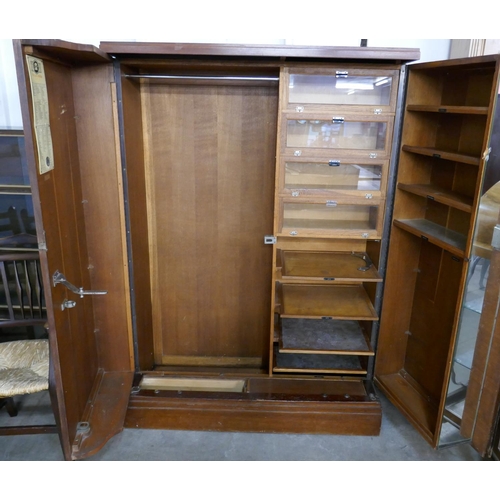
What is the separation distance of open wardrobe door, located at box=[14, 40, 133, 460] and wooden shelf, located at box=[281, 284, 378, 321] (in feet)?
3.01

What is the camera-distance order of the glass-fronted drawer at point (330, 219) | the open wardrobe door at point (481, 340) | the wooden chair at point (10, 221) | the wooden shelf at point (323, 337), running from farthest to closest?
the wooden chair at point (10, 221) < the wooden shelf at point (323, 337) < the glass-fronted drawer at point (330, 219) < the open wardrobe door at point (481, 340)

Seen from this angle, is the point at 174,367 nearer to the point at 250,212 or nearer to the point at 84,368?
the point at 84,368

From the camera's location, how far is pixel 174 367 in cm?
291

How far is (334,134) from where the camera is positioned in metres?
2.26

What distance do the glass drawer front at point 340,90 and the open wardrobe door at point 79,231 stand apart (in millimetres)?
893

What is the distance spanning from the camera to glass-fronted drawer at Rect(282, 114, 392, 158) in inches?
85.9

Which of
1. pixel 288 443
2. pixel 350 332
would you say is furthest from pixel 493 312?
pixel 288 443

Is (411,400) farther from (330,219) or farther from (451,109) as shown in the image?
(451,109)

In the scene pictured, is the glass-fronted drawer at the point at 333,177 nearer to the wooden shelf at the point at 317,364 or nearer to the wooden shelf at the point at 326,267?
the wooden shelf at the point at 326,267

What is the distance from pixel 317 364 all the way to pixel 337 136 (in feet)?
4.28

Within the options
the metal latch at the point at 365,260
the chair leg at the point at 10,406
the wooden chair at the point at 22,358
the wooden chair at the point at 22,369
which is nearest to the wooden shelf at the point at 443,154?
the metal latch at the point at 365,260

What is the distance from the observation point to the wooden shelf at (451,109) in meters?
1.78

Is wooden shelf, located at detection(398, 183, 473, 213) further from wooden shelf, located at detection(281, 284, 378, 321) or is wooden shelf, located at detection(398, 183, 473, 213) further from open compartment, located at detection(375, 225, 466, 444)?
wooden shelf, located at detection(281, 284, 378, 321)

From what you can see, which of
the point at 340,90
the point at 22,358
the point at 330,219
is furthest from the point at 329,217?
the point at 22,358
